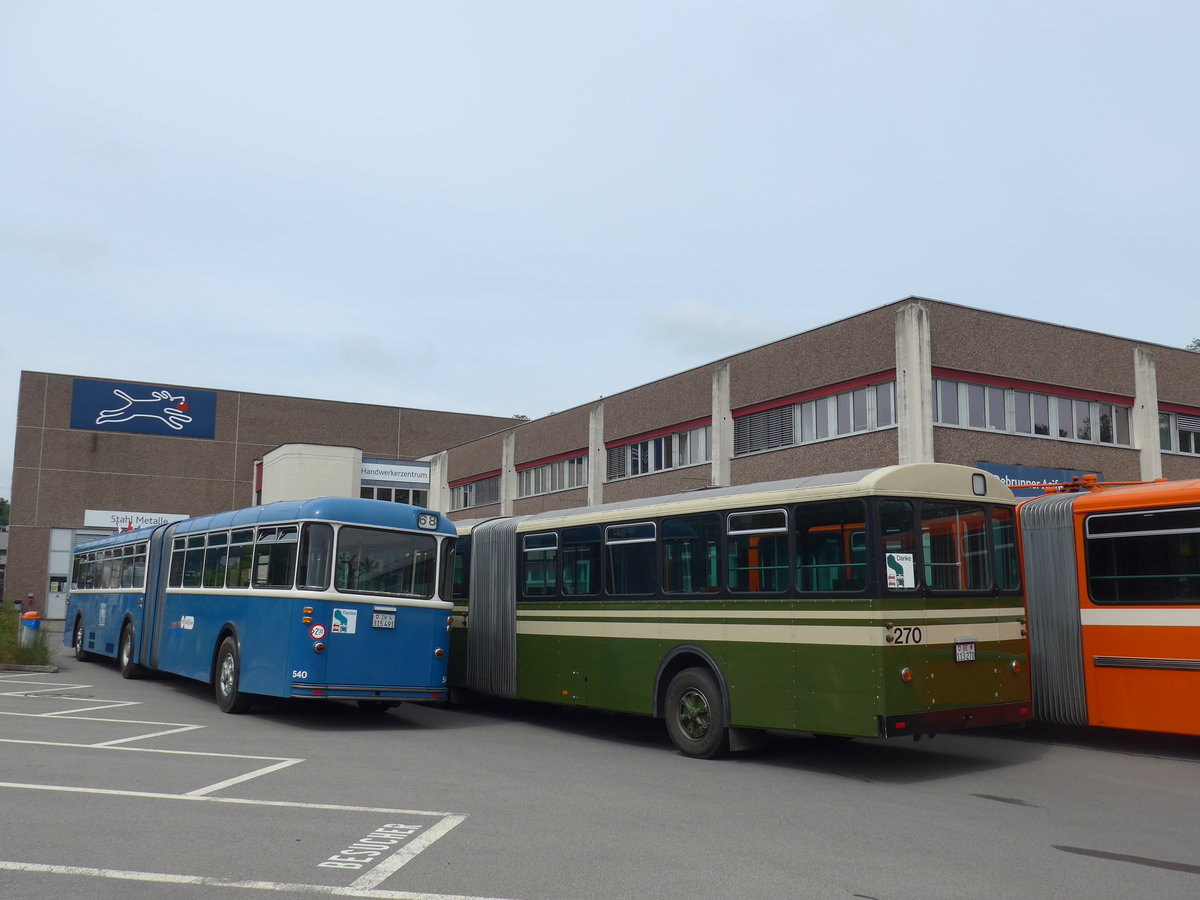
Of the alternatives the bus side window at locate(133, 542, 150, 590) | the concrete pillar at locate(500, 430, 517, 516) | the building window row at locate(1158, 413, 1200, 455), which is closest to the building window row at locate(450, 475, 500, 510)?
the concrete pillar at locate(500, 430, 517, 516)

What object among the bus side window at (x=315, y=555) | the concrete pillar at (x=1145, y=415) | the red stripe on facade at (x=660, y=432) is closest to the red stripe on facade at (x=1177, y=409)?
the concrete pillar at (x=1145, y=415)

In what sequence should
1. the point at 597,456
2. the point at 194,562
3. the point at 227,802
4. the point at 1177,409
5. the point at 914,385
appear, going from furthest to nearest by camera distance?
1. the point at 597,456
2. the point at 1177,409
3. the point at 914,385
4. the point at 194,562
5. the point at 227,802

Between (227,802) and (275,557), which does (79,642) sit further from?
(227,802)

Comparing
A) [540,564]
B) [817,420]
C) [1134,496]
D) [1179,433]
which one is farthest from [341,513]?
[1179,433]

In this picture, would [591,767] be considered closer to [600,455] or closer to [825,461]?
[825,461]

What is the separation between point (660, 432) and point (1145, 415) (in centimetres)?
1393

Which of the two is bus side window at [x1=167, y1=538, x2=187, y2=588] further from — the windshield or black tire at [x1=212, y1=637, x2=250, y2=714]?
the windshield

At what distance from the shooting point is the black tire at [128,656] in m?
20.0

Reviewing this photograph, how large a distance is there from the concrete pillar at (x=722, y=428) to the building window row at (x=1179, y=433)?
11.9m

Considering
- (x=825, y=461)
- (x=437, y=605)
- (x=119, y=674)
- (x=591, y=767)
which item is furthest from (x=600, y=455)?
(x=591, y=767)

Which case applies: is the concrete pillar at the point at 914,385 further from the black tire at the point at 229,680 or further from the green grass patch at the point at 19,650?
the green grass patch at the point at 19,650

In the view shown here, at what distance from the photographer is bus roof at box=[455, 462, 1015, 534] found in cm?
999

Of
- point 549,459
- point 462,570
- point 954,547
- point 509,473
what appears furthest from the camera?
point 509,473

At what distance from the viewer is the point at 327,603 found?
13.1 metres
